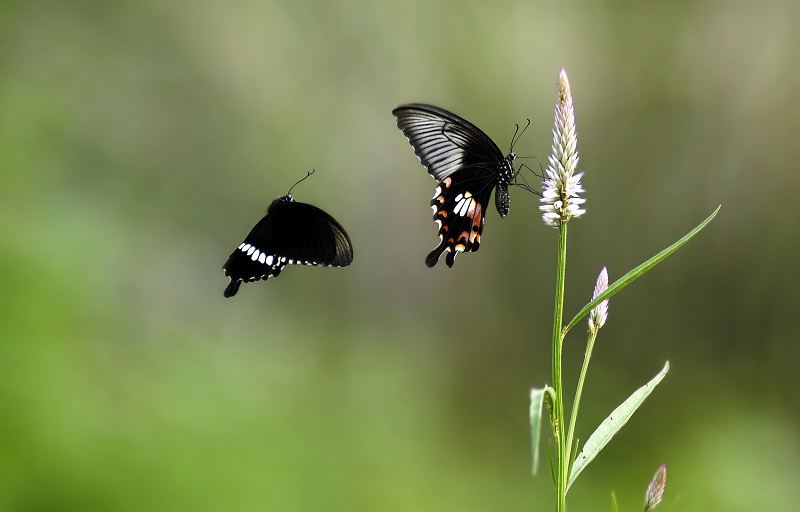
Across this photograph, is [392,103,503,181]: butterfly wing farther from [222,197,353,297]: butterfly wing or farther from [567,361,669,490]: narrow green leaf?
[567,361,669,490]: narrow green leaf

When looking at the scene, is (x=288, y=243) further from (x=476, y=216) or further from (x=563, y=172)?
(x=563, y=172)

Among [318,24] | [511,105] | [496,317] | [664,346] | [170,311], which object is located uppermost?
[318,24]

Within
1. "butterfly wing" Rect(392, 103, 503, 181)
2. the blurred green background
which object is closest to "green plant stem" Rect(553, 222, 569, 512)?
"butterfly wing" Rect(392, 103, 503, 181)

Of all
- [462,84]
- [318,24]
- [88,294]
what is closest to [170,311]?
[88,294]

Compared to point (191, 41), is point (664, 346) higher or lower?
lower

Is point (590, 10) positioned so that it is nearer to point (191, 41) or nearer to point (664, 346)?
point (664, 346)

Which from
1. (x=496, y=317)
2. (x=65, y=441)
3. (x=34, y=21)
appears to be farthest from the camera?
(x=496, y=317)
